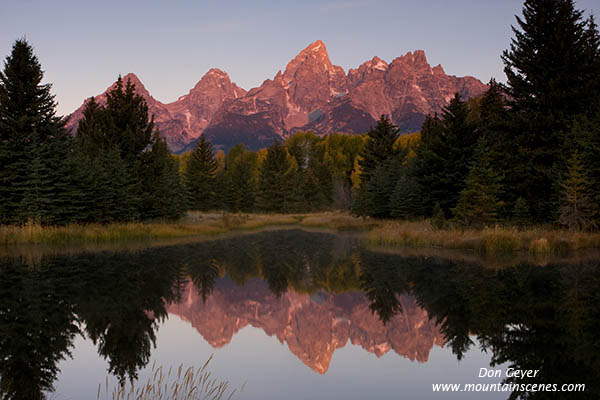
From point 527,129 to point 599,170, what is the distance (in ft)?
22.2

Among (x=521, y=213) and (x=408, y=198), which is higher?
(x=408, y=198)

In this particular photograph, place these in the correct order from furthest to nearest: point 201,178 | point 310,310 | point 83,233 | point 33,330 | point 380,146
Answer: point 201,178 → point 380,146 → point 83,233 → point 310,310 → point 33,330

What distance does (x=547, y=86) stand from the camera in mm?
31578

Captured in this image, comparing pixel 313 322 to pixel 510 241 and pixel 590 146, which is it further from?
pixel 590 146

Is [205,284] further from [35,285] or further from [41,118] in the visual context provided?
[41,118]

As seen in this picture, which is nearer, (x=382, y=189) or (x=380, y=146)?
(x=382, y=189)

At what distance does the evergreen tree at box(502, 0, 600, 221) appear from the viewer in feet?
101

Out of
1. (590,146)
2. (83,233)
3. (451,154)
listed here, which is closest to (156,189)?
(83,233)

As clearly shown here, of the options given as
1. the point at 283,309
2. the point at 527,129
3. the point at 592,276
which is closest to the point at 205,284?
the point at 283,309

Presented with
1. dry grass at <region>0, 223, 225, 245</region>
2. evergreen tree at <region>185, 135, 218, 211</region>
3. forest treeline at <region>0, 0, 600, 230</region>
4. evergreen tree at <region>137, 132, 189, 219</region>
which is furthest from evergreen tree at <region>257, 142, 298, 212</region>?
dry grass at <region>0, 223, 225, 245</region>

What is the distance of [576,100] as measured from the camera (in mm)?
30922

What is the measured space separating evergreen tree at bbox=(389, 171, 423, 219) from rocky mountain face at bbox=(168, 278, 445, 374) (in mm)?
29051

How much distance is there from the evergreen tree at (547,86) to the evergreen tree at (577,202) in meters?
2.09

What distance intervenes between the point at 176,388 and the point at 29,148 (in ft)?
100
